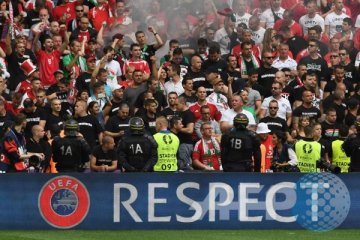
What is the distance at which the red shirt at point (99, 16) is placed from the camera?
29531 millimetres

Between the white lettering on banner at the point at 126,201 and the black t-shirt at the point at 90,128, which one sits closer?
the white lettering on banner at the point at 126,201

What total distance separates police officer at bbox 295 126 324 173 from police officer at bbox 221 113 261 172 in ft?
3.09

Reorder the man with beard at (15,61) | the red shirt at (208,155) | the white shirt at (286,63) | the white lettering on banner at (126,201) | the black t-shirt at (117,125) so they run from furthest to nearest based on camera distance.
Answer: the white shirt at (286,63)
the man with beard at (15,61)
the black t-shirt at (117,125)
the red shirt at (208,155)
the white lettering on banner at (126,201)

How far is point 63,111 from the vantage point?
25906mm

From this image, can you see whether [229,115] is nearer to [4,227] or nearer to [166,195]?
[166,195]

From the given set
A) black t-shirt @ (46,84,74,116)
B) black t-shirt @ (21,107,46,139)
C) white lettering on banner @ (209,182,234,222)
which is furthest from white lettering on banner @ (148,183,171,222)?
black t-shirt @ (46,84,74,116)

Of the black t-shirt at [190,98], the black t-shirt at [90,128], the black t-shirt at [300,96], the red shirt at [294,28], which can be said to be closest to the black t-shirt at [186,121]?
the black t-shirt at [190,98]

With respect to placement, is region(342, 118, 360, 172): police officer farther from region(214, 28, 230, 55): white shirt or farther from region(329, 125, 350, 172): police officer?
region(214, 28, 230, 55): white shirt

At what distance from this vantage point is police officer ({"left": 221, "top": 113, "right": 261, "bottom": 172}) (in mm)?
22828

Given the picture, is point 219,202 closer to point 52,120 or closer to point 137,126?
point 137,126

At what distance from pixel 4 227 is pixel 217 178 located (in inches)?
136

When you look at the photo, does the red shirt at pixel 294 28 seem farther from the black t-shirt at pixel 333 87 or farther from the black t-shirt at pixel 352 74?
the black t-shirt at pixel 333 87

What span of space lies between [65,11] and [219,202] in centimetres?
841

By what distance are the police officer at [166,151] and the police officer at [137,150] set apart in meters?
0.64
